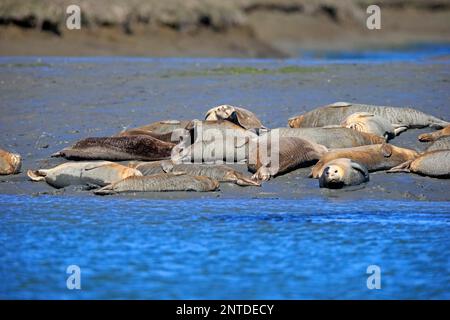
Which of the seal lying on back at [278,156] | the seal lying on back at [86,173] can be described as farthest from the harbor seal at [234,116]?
the seal lying on back at [86,173]

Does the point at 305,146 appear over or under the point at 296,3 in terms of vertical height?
under

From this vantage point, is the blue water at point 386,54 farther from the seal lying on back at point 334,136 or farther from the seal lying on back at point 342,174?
the seal lying on back at point 342,174

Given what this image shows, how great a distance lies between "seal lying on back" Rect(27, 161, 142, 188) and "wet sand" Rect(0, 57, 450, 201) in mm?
83

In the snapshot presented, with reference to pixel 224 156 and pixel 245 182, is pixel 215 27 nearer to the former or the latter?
pixel 224 156

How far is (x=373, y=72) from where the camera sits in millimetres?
19562

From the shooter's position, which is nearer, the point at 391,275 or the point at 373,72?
the point at 391,275

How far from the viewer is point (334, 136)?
11.8 meters

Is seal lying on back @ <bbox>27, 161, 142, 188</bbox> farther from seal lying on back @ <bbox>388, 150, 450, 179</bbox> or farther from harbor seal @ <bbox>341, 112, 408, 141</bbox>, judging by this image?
harbor seal @ <bbox>341, 112, 408, 141</bbox>

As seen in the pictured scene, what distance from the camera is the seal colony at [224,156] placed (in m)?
10.6

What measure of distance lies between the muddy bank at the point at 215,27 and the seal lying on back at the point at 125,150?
11367 mm

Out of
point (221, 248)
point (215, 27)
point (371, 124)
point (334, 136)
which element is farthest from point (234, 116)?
point (215, 27)
